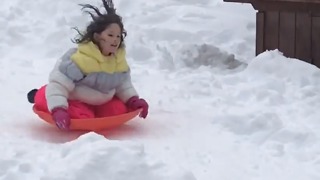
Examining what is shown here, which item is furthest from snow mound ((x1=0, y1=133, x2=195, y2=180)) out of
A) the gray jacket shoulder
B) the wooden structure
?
the wooden structure

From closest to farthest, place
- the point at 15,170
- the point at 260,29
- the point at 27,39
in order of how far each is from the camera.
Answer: the point at 15,170 → the point at 260,29 → the point at 27,39

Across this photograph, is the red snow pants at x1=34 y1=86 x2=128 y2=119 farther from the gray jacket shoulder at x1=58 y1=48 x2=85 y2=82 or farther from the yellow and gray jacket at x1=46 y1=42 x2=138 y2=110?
the gray jacket shoulder at x1=58 y1=48 x2=85 y2=82

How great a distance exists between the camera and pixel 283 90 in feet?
18.6

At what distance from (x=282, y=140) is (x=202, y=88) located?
1.39 metres

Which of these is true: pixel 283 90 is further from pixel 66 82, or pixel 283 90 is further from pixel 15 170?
pixel 15 170

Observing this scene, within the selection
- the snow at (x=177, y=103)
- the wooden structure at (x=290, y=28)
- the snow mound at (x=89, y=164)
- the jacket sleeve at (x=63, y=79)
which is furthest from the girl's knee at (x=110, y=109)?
the wooden structure at (x=290, y=28)

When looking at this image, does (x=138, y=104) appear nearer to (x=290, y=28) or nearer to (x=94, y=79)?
(x=94, y=79)

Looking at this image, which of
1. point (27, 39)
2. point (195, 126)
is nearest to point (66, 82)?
point (195, 126)

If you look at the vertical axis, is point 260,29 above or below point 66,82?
below

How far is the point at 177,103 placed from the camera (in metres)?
5.61

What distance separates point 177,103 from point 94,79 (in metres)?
0.94

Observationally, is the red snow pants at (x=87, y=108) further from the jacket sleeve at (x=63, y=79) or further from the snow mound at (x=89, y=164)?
the snow mound at (x=89, y=164)

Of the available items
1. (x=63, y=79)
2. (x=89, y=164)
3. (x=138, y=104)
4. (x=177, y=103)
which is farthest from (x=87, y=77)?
(x=89, y=164)

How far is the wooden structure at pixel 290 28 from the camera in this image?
6.42m
